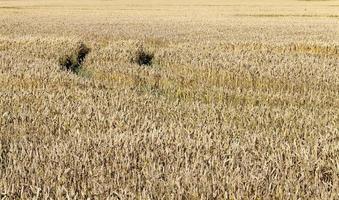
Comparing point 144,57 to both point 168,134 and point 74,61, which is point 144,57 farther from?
point 168,134

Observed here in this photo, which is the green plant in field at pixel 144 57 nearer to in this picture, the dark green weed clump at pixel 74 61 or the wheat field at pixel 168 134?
the dark green weed clump at pixel 74 61

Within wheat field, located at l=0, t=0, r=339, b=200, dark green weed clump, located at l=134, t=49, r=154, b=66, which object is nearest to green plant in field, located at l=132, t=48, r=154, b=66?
dark green weed clump, located at l=134, t=49, r=154, b=66

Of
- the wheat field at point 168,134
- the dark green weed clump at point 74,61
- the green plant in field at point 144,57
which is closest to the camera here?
the wheat field at point 168,134

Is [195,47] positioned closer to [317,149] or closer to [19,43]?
[19,43]

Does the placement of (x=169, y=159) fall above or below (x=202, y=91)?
above

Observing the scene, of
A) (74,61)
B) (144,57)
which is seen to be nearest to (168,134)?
(74,61)

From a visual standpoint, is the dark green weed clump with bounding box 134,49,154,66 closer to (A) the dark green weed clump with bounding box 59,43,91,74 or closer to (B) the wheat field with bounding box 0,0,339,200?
(A) the dark green weed clump with bounding box 59,43,91,74

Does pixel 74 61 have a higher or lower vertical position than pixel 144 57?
higher

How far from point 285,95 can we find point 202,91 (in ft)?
4.94

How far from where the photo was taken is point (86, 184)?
3.83 metres

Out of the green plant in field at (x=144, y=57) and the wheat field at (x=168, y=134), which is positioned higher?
the wheat field at (x=168, y=134)

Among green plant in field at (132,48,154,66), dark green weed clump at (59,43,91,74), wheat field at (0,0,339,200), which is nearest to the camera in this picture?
wheat field at (0,0,339,200)

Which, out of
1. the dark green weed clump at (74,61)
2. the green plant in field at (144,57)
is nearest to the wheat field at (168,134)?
the dark green weed clump at (74,61)

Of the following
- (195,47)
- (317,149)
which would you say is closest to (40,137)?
(317,149)
